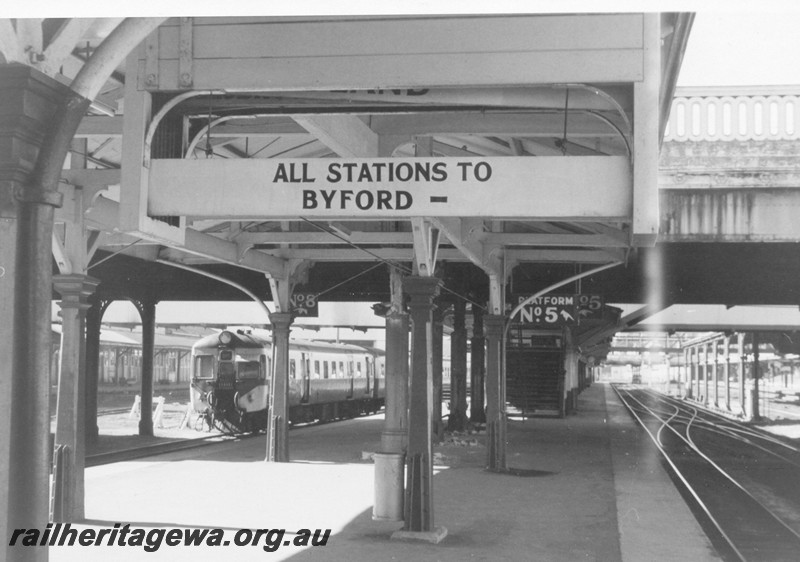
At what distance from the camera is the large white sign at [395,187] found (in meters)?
5.98

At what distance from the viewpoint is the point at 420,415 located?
9812mm

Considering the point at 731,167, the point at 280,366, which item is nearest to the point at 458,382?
the point at 280,366

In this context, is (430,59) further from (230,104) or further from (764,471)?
(764,471)

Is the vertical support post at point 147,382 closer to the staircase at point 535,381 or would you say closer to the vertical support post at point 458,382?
the vertical support post at point 458,382

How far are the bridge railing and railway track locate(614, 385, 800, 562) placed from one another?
5.41 m

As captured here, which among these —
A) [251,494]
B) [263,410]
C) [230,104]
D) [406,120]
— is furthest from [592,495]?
[263,410]

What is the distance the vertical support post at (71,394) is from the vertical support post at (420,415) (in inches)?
141

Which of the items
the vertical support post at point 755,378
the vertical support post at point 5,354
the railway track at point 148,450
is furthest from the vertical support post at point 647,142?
the vertical support post at point 755,378

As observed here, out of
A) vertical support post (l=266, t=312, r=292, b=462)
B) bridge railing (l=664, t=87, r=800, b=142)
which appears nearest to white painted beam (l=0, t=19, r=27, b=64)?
bridge railing (l=664, t=87, r=800, b=142)

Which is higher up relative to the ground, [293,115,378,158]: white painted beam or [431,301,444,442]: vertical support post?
[293,115,378,158]: white painted beam

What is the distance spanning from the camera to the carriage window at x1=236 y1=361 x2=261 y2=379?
86.9 ft

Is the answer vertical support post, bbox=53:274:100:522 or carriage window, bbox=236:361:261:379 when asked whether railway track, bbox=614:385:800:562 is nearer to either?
vertical support post, bbox=53:274:100:522

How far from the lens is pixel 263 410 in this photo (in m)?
27.0

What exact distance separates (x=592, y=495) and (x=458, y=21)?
938cm
